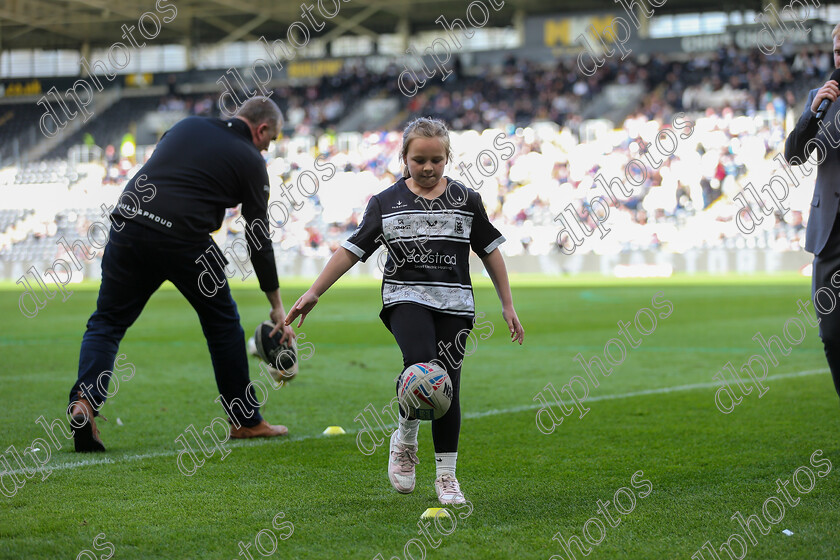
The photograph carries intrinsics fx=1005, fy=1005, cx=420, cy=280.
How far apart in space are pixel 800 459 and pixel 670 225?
2444cm

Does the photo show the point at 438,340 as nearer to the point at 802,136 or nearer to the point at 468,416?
the point at 802,136

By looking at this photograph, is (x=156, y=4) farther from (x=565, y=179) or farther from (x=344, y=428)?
(x=344, y=428)

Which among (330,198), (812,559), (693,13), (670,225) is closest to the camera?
(812,559)

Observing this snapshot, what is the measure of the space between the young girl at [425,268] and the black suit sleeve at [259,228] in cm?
118

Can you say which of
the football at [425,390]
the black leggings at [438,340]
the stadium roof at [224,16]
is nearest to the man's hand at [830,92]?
the black leggings at [438,340]

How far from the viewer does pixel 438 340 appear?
14.1ft

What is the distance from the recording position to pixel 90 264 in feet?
98.4

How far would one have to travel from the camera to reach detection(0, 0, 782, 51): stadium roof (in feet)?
136

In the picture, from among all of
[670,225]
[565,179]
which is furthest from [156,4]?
[670,225]

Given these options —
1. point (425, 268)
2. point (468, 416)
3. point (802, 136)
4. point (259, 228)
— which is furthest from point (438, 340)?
point (468, 416)

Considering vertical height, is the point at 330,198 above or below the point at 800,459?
below

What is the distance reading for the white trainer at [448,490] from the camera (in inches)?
164

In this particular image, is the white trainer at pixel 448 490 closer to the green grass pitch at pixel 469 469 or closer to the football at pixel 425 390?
the green grass pitch at pixel 469 469

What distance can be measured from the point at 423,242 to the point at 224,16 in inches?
1759
